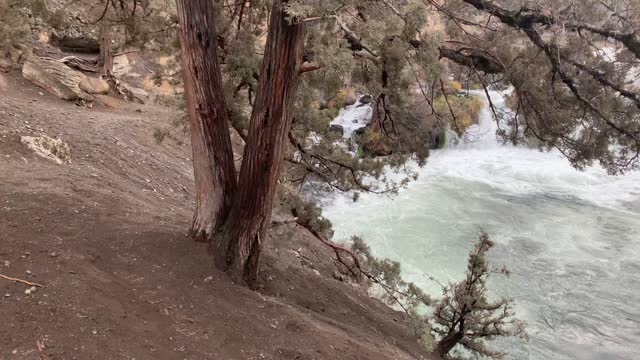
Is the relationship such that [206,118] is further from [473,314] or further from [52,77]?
[52,77]

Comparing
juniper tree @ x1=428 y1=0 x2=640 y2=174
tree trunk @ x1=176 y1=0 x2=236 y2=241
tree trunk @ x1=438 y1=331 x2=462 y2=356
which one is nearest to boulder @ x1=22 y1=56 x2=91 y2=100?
tree trunk @ x1=176 y1=0 x2=236 y2=241

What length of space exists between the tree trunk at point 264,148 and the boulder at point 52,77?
333 inches

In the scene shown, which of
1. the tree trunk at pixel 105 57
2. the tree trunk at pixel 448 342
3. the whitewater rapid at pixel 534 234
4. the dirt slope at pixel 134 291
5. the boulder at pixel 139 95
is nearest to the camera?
the dirt slope at pixel 134 291

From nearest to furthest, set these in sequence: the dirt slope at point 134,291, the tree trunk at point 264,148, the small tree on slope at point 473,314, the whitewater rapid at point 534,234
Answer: the dirt slope at point 134,291 < the tree trunk at point 264,148 < the small tree on slope at point 473,314 < the whitewater rapid at point 534,234

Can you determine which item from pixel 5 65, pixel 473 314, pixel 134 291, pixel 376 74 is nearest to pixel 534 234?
pixel 473 314

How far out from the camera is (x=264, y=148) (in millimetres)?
4535

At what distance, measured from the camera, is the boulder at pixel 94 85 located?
40.3 ft

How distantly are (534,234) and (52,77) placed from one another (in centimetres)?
1308

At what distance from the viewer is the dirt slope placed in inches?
142

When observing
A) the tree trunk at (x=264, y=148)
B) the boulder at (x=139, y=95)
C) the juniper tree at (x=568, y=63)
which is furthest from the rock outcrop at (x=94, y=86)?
the juniper tree at (x=568, y=63)

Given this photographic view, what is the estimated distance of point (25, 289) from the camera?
12.4 feet

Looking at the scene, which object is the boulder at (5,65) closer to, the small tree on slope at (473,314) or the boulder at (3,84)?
the boulder at (3,84)

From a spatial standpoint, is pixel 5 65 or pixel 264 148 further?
pixel 5 65

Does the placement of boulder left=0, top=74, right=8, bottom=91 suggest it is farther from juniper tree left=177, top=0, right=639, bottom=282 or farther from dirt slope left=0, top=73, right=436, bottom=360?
juniper tree left=177, top=0, right=639, bottom=282
